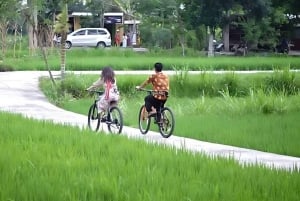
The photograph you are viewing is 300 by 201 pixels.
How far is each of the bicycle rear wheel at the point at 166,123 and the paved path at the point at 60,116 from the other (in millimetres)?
122

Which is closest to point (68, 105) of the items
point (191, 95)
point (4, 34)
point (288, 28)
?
point (191, 95)

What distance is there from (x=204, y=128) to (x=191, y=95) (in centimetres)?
796

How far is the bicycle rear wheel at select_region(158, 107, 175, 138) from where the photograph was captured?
1207 centimetres

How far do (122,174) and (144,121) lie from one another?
20.6ft

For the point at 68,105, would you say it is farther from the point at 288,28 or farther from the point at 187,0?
the point at 288,28

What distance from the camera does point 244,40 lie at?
44781 mm

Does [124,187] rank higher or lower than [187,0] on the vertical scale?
lower

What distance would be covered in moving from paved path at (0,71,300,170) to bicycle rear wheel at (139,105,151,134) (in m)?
0.13

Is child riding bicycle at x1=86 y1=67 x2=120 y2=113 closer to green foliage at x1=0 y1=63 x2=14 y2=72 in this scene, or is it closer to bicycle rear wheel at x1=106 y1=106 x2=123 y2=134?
bicycle rear wheel at x1=106 y1=106 x2=123 y2=134

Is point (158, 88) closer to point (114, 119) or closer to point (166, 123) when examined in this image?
point (166, 123)

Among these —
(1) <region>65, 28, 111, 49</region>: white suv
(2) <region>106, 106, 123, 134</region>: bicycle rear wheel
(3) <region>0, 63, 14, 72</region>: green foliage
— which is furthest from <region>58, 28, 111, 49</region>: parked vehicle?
(2) <region>106, 106, 123, 134</region>: bicycle rear wheel

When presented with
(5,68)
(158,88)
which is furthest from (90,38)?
(158,88)

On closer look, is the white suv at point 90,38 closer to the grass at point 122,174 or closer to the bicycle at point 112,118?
the bicycle at point 112,118

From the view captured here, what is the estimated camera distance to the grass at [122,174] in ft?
18.8
